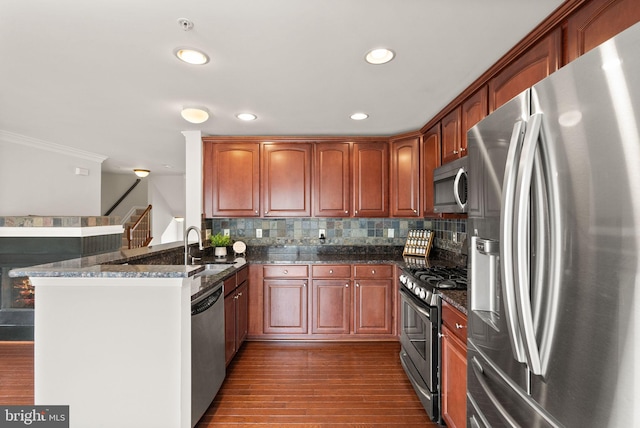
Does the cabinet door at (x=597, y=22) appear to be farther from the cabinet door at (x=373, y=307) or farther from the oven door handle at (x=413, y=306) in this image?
the cabinet door at (x=373, y=307)

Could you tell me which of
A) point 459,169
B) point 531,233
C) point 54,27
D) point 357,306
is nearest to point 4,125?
point 54,27

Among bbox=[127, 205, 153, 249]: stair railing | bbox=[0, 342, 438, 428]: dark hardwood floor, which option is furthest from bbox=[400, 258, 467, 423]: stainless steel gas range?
bbox=[127, 205, 153, 249]: stair railing

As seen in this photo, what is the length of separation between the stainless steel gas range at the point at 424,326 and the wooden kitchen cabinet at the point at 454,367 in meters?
0.07

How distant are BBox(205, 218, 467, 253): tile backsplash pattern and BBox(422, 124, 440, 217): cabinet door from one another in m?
0.66

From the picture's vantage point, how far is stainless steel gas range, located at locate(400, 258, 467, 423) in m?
2.00

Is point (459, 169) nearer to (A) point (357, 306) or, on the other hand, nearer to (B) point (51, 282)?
(A) point (357, 306)

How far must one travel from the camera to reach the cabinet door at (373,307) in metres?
3.30

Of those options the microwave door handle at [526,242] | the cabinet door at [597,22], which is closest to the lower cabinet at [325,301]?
the cabinet door at [597,22]

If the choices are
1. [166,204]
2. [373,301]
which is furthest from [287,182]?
[166,204]

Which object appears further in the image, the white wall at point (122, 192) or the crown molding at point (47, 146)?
the white wall at point (122, 192)

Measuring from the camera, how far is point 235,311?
9.22 ft

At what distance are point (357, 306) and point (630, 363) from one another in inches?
111

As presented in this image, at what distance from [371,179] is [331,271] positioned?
115 centimetres

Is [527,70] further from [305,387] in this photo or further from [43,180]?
[43,180]
